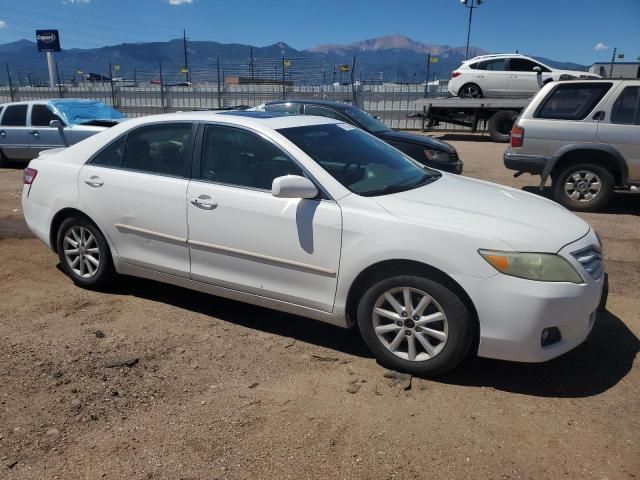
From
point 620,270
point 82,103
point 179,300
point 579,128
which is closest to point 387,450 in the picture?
point 179,300

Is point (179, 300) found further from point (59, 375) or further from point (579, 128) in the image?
point (579, 128)

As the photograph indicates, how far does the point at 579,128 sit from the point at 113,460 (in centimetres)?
741

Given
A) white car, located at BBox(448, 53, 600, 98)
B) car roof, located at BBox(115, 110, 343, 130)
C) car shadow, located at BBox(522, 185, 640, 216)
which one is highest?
white car, located at BBox(448, 53, 600, 98)

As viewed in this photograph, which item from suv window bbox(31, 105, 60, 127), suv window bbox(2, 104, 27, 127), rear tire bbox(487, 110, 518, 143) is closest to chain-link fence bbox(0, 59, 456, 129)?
rear tire bbox(487, 110, 518, 143)

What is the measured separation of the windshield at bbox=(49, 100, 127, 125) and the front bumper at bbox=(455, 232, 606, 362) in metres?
9.73

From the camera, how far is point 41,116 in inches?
438

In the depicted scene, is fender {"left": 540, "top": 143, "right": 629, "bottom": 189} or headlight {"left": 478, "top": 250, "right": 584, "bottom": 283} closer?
headlight {"left": 478, "top": 250, "right": 584, "bottom": 283}

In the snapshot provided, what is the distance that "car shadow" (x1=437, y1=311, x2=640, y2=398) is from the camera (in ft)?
10.4

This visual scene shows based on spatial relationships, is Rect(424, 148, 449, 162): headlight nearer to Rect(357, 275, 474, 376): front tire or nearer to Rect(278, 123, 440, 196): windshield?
Rect(278, 123, 440, 196): windshield

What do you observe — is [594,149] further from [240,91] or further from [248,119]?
[240,91]

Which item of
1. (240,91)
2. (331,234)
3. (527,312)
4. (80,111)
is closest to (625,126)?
(527,312)

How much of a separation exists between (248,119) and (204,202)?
0.70m

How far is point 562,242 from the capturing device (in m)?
3.09

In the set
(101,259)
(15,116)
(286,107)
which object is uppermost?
(286,107)
